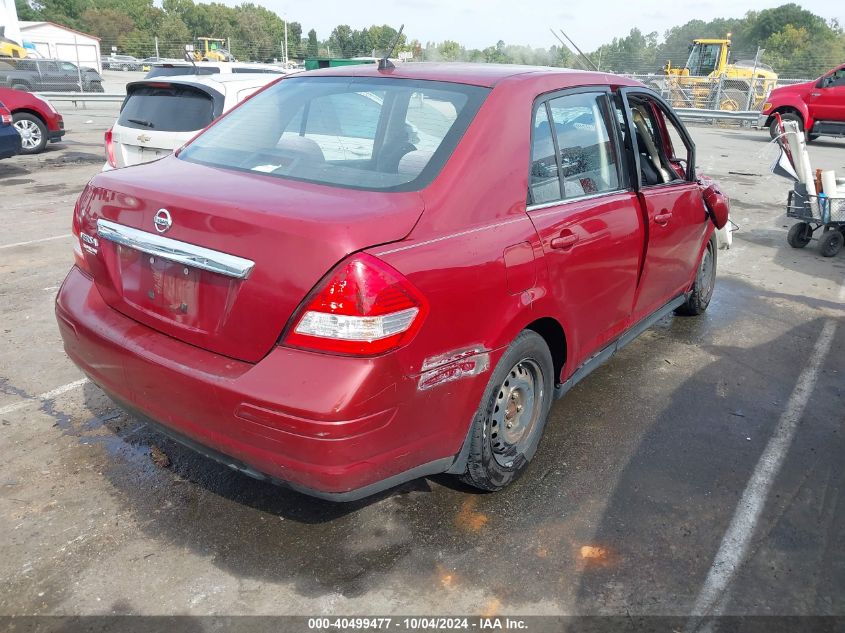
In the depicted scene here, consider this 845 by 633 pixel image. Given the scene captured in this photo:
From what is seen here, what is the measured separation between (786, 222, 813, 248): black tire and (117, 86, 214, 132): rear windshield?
662 centimetres

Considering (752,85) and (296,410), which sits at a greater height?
(752,85)

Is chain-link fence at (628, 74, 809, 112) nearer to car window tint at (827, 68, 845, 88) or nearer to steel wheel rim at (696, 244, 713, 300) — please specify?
car window tint at (827, 68, 845, 88)

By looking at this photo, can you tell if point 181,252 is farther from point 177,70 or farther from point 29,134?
point 29,134

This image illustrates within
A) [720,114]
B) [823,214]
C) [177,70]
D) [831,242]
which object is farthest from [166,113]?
[720,114]

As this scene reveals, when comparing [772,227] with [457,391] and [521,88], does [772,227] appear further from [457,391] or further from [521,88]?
[457,391]

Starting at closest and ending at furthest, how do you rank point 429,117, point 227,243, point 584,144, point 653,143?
1. point 227,243
2. point 429,117
3. point 584,144
4. point 653,143

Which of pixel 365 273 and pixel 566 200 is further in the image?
pixel 566 200

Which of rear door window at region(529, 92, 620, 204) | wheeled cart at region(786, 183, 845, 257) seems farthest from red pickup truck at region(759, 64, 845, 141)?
rear door window at region(529, 92, 620, 204)

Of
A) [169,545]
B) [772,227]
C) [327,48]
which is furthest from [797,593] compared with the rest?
[327,48]

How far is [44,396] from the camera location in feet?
13.1

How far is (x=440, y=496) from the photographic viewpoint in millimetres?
3193

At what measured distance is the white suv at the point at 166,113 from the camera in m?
6.93

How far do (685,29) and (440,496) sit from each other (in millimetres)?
81082

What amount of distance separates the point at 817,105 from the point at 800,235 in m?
14.1
